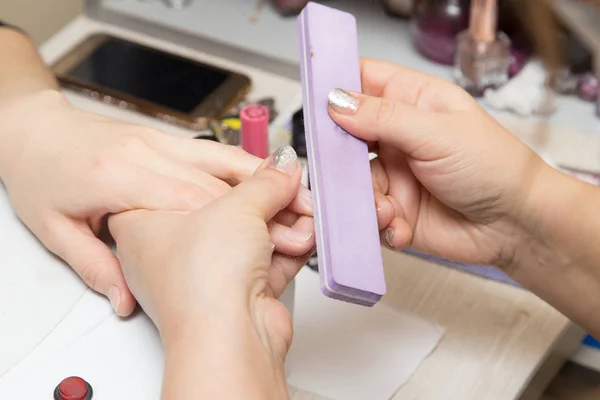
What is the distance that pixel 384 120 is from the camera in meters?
0.67

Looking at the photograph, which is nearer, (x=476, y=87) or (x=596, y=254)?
(x=596, y=254)

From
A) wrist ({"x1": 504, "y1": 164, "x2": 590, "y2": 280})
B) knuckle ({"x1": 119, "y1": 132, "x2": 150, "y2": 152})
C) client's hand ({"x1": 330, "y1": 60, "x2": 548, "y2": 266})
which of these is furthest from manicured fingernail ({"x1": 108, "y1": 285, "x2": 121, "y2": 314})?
wrist ({"x1": 504, "y1": 164, "x2": 590, "y2": 280})

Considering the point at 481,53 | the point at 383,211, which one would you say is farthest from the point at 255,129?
the point at 481,53

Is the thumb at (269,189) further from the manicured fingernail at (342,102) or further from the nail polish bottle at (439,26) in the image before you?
the nail polish bottle at (439,26)

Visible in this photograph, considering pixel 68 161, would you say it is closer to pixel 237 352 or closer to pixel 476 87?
pixel 237 352

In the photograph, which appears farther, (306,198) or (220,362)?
(306,198)

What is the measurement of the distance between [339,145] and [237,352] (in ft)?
0.66

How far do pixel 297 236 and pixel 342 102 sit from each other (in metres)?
0.11

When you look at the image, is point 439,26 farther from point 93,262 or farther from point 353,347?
point 93,262

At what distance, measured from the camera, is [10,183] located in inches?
27.1

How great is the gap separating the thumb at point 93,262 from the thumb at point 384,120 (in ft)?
0.66

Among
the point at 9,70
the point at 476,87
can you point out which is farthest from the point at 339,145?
the point at 476,87

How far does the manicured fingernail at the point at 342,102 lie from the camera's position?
641 mm

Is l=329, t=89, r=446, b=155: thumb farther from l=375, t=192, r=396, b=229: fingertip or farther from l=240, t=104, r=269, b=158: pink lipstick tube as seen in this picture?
l=240, t=104, r=269, b=158: pink lipstick tube
